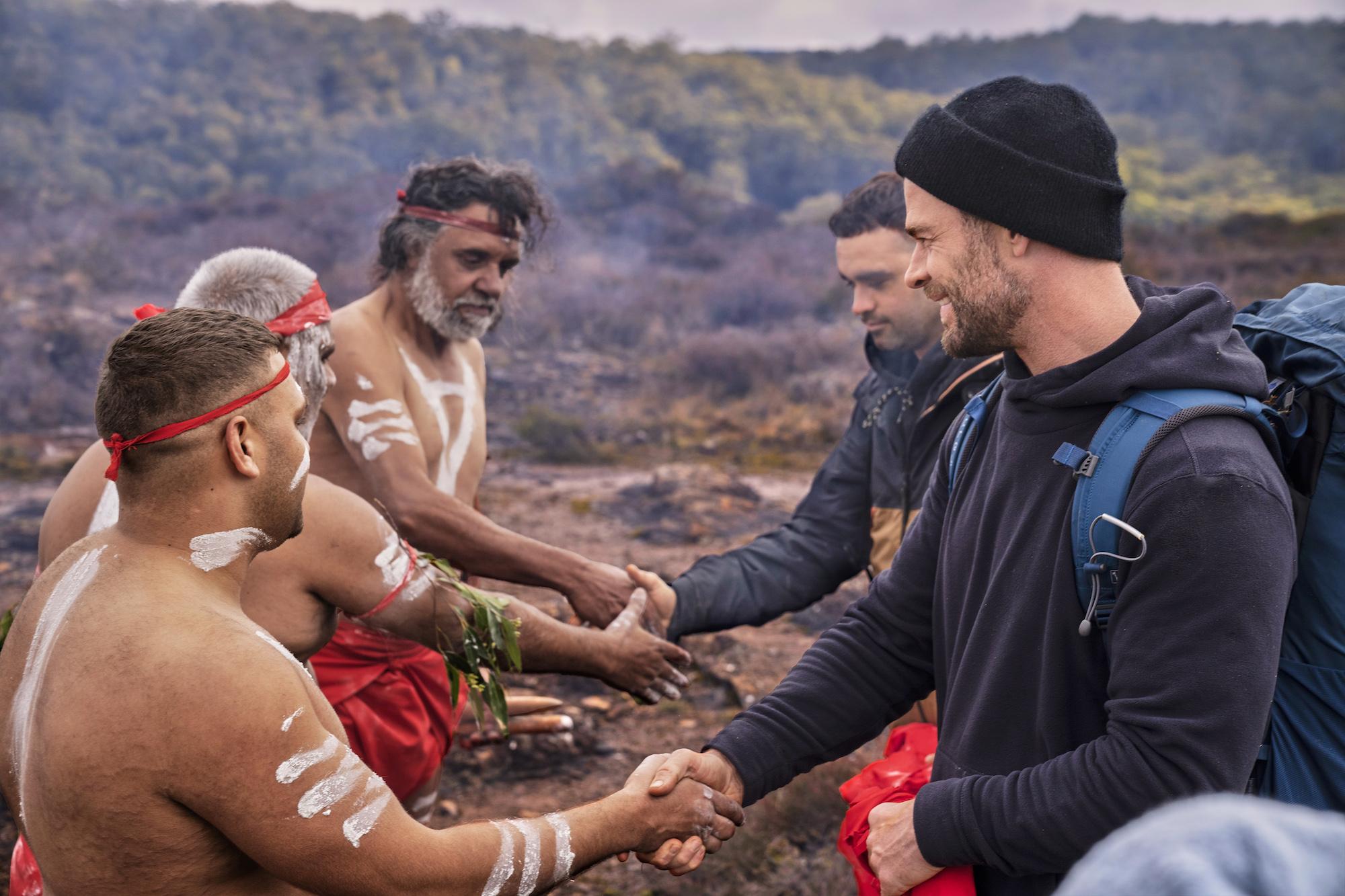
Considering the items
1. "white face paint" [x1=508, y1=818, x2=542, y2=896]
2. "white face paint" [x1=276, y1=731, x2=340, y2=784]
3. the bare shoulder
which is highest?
the bare shoulder

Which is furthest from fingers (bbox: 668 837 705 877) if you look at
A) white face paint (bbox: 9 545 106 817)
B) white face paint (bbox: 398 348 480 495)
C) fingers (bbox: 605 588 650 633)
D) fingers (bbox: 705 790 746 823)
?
white face paint (bbox: 398 348 480 495)

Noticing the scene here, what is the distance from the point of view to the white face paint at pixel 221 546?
2.06 m

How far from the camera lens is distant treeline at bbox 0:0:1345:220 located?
82.2 feet

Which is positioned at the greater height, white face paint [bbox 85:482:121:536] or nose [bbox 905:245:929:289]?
nose [bbox 905:245:929:289]

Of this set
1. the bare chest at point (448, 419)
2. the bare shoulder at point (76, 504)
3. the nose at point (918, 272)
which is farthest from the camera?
the bare chest at point (448, 419)

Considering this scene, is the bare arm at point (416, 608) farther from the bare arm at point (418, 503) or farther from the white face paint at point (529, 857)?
the white face paint at point (529, 857)

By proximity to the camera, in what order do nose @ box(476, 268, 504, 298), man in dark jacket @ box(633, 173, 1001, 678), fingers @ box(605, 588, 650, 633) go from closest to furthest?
man in dark jacket @ box(633, 173, 1001, 678) < fingers @ box(605, 588, 650, 633) < nose @ box(476, 268, 504, 298)

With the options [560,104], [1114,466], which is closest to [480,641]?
[1114,466]

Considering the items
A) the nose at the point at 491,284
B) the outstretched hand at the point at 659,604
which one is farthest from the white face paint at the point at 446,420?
the outstretched hand at the point at 659,604

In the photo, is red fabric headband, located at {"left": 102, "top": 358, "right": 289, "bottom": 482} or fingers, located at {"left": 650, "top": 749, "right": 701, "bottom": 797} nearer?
red fabric headband, located at {"left": 102, "top": 358, "right": 289, "bottom": 482}

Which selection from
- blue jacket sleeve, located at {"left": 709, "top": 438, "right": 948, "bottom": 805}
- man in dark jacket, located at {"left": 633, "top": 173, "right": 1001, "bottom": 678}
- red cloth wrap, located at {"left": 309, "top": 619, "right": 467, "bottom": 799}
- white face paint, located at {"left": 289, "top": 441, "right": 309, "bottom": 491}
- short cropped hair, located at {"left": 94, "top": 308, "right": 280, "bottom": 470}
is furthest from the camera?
man in dark jacket, located at {"left": 633, "top": 173, "right": 1001, "bottom": 678}

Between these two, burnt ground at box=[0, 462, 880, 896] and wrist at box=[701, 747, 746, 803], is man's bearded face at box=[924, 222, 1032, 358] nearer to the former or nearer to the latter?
wrist at box=[701, 747, 746, 803]

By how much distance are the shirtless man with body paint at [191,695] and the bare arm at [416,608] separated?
1.78 feet

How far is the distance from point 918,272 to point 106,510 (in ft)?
6.91
